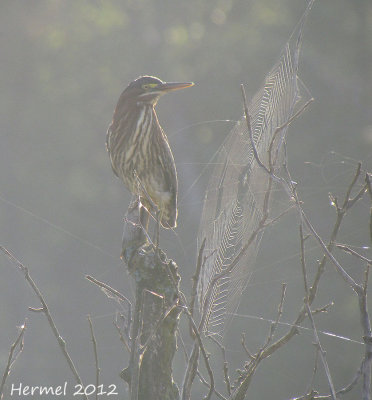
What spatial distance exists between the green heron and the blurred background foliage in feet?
14.9

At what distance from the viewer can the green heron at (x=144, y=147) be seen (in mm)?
3588

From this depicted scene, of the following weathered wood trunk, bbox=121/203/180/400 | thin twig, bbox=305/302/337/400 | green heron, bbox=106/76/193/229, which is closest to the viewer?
thin twig, bbox=305/302/337/400

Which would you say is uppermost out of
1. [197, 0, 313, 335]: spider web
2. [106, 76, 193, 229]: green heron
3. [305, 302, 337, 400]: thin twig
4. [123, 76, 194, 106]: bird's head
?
[123, 76, 194, 106]: bird's head

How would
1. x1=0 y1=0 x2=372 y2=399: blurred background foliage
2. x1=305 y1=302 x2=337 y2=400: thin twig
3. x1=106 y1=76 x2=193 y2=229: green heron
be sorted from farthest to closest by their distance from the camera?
x1=0 y1=0 x2=372 y2=399: blurred background foliage → x1=106 y1=76 x2=193 y2=229: green heron → x1=305 y1=302 x2=337 y2=400: thin twig

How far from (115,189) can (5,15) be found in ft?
19.7

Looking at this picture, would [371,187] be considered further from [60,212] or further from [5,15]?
[5,15]

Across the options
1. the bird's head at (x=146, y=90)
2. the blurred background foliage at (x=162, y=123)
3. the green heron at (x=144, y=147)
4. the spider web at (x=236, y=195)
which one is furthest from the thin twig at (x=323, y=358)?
the blurred background foliage at (x=162, y=123)

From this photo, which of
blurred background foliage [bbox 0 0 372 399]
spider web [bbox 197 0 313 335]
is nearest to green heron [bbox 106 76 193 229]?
spider web [bbox 197 0 313 335]

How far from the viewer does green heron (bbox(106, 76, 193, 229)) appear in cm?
359

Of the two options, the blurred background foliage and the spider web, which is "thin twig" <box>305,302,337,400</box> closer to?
the spider web

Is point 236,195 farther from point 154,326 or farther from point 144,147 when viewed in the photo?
point 144,147

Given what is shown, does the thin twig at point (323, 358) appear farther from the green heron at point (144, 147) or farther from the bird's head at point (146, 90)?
the bird's head at point (146, 90)

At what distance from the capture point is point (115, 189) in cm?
1189

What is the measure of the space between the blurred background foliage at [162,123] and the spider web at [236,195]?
588cm
